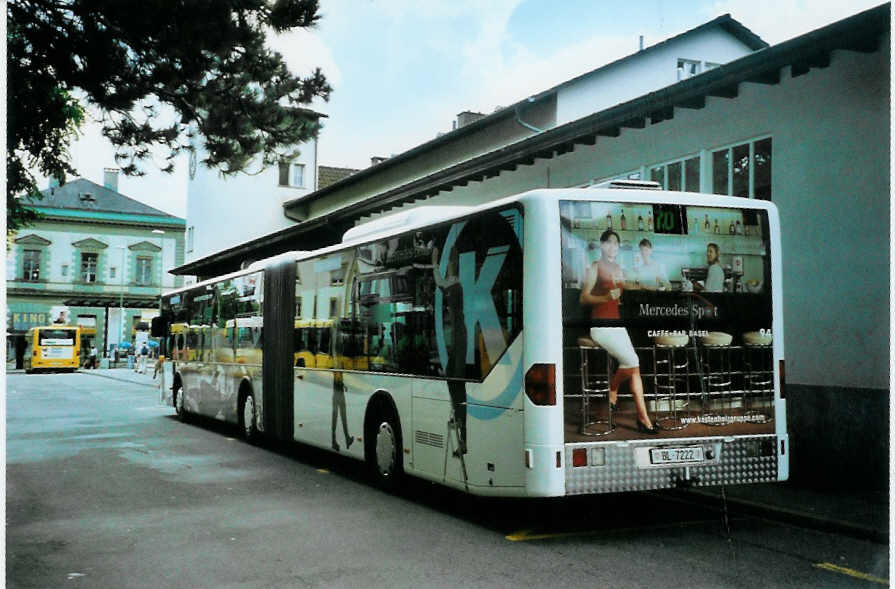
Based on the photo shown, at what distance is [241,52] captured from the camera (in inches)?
366

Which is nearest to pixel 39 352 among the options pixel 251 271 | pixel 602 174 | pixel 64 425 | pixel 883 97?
pixel 64 425

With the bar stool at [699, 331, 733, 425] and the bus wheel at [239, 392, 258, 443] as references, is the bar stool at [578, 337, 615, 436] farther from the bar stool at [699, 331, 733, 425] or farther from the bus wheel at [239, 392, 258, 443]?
the bus wheel at [239, 392, 258, 443]

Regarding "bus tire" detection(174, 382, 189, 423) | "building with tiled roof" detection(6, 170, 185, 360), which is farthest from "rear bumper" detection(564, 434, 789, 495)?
"bus tire" detection(174, 382, 189, 423)

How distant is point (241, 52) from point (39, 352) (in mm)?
48073

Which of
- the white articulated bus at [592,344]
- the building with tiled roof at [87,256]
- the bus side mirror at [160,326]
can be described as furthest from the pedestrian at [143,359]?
the white articulated bus at [592,344]

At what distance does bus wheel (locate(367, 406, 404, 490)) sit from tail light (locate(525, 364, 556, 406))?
107 inches

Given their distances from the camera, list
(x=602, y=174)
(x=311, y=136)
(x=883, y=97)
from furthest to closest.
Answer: (x=602, y=174) < (x=311, y=136) < (x=883, y=97)

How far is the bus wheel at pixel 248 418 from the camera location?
1480 centimetres

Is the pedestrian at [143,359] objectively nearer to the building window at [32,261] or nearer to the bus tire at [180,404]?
the building window at [32,261]

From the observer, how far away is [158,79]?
31.6 ft

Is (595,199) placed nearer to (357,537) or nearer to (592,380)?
(592,380)

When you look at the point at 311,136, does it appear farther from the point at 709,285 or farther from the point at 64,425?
the point at 64,425

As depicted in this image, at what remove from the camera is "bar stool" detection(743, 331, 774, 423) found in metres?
7.95

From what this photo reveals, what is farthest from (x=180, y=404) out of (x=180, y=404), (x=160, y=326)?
(x=160, y=326)
